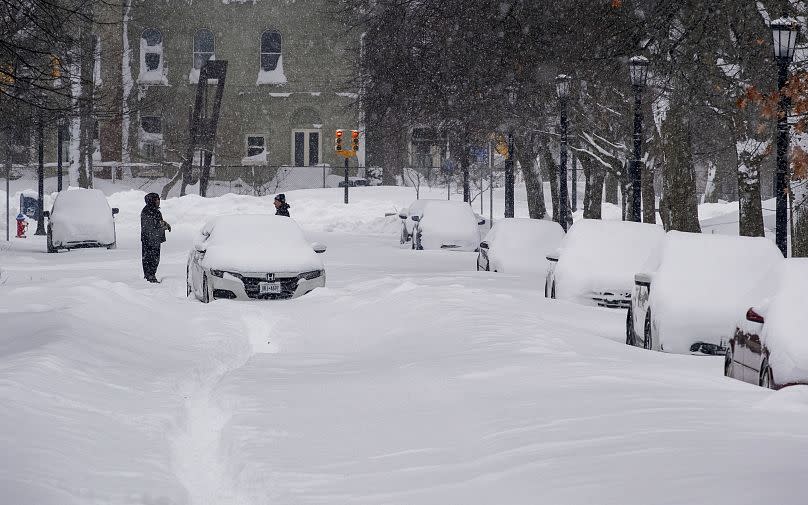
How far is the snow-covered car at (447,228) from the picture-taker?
35.1 metres

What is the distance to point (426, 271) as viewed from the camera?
26859mm

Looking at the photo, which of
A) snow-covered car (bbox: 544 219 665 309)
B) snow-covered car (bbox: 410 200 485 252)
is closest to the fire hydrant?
snow-covered car (bbox: 410 200 485 252)

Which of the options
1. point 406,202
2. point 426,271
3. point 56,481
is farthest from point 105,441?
point 406,202

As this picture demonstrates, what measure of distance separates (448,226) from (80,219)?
1056 centimetres

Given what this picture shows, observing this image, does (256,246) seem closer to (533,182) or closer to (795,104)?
(795,104)

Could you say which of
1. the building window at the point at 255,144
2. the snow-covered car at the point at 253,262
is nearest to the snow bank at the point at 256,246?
the snow-covered car at the point at 253,262

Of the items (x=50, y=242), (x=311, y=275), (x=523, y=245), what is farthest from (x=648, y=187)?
(x=50, y=242)

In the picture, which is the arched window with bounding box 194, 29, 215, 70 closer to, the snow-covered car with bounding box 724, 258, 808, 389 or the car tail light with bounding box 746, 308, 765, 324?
the snow-covered car with bounding box 724, 258, 808, 389

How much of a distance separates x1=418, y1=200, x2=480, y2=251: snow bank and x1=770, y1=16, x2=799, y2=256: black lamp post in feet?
58.2

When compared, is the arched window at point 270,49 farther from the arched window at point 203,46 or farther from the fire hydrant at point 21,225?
the fire hydrant at point 21,225

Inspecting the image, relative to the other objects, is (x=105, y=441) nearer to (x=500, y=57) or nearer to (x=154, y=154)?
(x=500, y=57)

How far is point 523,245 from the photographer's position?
25797 mm

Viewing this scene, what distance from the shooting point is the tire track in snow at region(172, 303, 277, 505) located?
7.14 m

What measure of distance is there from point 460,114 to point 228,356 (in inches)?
709
